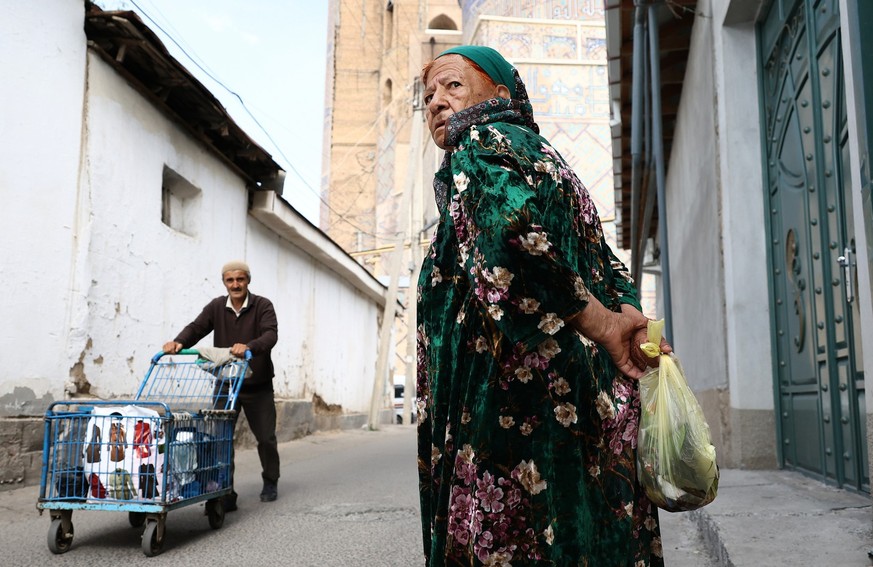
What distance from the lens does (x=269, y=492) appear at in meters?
5.77

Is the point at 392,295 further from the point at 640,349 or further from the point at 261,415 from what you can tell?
the point at 640,349

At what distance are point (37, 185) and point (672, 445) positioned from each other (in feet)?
18.6

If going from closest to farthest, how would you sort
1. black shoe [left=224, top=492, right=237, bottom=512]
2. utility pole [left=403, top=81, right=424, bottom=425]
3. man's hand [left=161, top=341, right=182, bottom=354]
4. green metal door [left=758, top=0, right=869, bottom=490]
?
green metal door [left=758, top=0, right=869, bottom=490], man's hand [left=161, top=341, right=182, bottom=354], black shoe [left=224, top=492, right=237, bottom=512], utility pole [left=403, top=81, right=424, bottom=425]

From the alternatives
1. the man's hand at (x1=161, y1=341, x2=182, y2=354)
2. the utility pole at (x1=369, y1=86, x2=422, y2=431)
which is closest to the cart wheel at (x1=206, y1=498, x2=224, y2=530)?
the man's hand at (x1=161, y1=341, x2=182, y2=354)

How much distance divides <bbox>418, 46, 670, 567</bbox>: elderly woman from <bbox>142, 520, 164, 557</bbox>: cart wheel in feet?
8.39

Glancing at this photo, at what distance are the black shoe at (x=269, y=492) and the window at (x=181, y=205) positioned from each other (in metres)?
4.21

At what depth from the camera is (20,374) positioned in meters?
5.86

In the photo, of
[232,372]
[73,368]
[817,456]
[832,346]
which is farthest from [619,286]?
[73,368]

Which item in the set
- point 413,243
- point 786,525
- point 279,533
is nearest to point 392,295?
point 413,243

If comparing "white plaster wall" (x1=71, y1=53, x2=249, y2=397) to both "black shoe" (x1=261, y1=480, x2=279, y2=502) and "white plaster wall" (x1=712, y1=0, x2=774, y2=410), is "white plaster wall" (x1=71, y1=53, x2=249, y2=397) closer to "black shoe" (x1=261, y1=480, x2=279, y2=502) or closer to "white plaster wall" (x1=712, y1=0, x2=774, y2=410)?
"black shoe" (x1=261, y1=480, x2=279, y2=502)

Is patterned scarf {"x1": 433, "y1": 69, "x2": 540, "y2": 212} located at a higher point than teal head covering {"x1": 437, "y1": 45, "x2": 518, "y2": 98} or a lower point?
lower

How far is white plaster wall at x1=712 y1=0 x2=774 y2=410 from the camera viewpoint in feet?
18.5

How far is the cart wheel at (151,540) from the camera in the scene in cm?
400

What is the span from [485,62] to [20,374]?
5.08 metres
